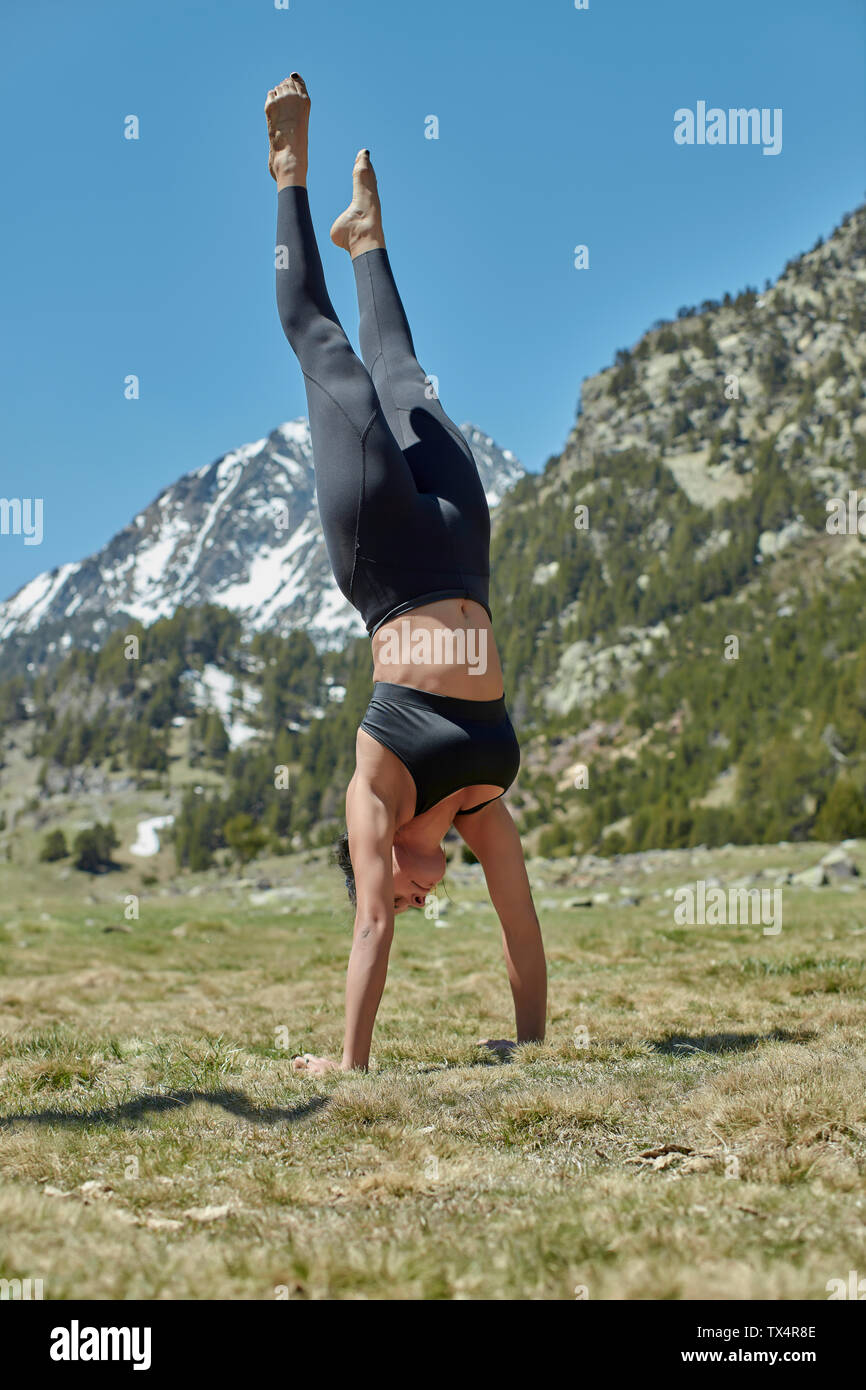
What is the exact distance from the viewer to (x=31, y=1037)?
738 cm

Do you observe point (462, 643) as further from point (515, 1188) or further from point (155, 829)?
point (155, 829)

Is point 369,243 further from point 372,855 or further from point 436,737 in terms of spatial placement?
point 372,855

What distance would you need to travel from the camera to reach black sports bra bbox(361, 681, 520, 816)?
6.04m

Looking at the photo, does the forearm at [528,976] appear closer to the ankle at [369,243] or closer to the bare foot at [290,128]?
the ankle at [369,243]

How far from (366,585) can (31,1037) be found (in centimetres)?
414

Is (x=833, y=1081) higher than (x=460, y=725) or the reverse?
the reverse

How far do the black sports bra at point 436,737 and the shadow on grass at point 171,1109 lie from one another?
6.28ft

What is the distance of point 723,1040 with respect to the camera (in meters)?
6.38

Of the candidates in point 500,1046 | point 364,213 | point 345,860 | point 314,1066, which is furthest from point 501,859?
point 364,213

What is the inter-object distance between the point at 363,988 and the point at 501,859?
4.59 feet

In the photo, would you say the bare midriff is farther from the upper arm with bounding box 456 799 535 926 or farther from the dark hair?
the dark hair

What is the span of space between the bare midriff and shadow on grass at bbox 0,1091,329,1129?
245 cm

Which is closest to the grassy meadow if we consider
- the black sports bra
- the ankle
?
the black sports bra

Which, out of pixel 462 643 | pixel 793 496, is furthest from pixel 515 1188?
pixel 793 496
